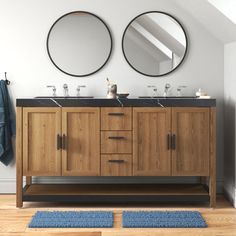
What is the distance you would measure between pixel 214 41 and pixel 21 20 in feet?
6.03

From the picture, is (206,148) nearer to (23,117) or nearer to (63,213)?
(63,213)

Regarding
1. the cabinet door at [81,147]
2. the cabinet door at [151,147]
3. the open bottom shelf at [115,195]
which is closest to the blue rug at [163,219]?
the open bottom shelf at [115,195]

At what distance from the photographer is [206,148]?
168 inches

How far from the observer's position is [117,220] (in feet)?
12.7

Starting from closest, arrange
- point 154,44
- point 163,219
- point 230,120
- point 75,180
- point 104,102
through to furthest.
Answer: point 163,219
point 104,102
point 230,120
point 154,44
point 75,180

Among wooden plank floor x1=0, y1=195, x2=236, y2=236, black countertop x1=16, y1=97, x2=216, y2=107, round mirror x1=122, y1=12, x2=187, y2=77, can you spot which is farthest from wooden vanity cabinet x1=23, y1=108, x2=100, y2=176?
round mirror x1=122, y1=12, x2=187, y2=77

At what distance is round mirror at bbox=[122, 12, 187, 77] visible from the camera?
4.70 metres

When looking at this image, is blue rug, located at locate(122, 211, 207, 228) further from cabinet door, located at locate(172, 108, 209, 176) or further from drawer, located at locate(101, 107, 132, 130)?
drawer, located at locate(101, 107, 132, 130)

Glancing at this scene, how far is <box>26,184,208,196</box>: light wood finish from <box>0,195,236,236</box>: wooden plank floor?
0.38ft

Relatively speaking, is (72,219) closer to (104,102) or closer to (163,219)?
(163,219)

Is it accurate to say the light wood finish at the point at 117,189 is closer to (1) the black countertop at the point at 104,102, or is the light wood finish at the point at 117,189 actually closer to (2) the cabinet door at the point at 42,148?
(2) the cabinet door at the point at 42,148

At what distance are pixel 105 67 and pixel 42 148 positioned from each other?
1.03 metres

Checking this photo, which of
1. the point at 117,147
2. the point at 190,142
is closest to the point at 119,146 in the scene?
the point at 117,147

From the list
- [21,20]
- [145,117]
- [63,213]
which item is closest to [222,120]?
[145,117]
